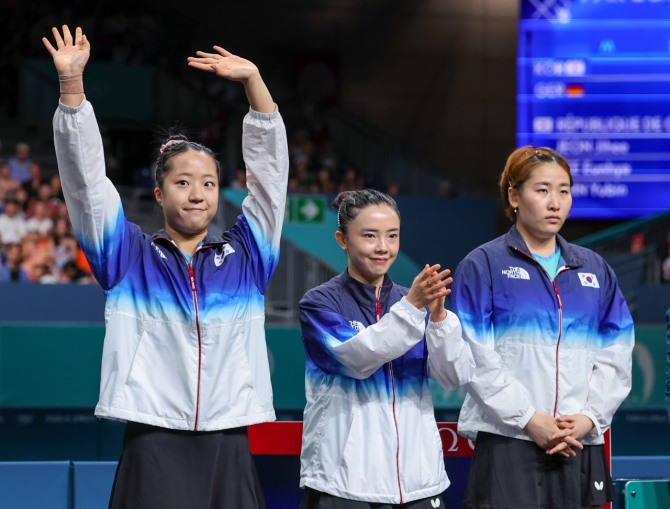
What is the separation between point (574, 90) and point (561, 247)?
1006cm

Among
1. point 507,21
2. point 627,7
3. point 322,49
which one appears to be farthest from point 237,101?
point 627,7

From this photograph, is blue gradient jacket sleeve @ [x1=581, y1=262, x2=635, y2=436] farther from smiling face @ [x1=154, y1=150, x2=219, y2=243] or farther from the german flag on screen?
the german flag on screen

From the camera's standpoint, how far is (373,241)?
11.6 ft

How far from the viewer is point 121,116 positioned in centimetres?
1622

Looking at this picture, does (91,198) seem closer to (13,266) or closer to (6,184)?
(13,266)

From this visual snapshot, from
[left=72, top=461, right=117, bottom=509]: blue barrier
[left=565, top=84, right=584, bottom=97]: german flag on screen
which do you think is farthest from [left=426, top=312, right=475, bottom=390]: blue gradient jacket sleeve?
[left=565, top=84, right=584, bottom=97]: german flag on screen

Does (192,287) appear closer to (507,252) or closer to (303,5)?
(507,252)

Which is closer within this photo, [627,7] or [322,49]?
[627,7]

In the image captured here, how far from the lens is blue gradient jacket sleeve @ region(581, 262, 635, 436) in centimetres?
358

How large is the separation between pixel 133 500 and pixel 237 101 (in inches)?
589

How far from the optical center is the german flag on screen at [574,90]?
13336mm

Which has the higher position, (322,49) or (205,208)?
(322,49)

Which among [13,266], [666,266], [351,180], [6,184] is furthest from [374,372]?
[351,180]

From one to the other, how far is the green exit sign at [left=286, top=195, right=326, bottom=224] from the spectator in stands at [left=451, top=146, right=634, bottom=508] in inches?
286
